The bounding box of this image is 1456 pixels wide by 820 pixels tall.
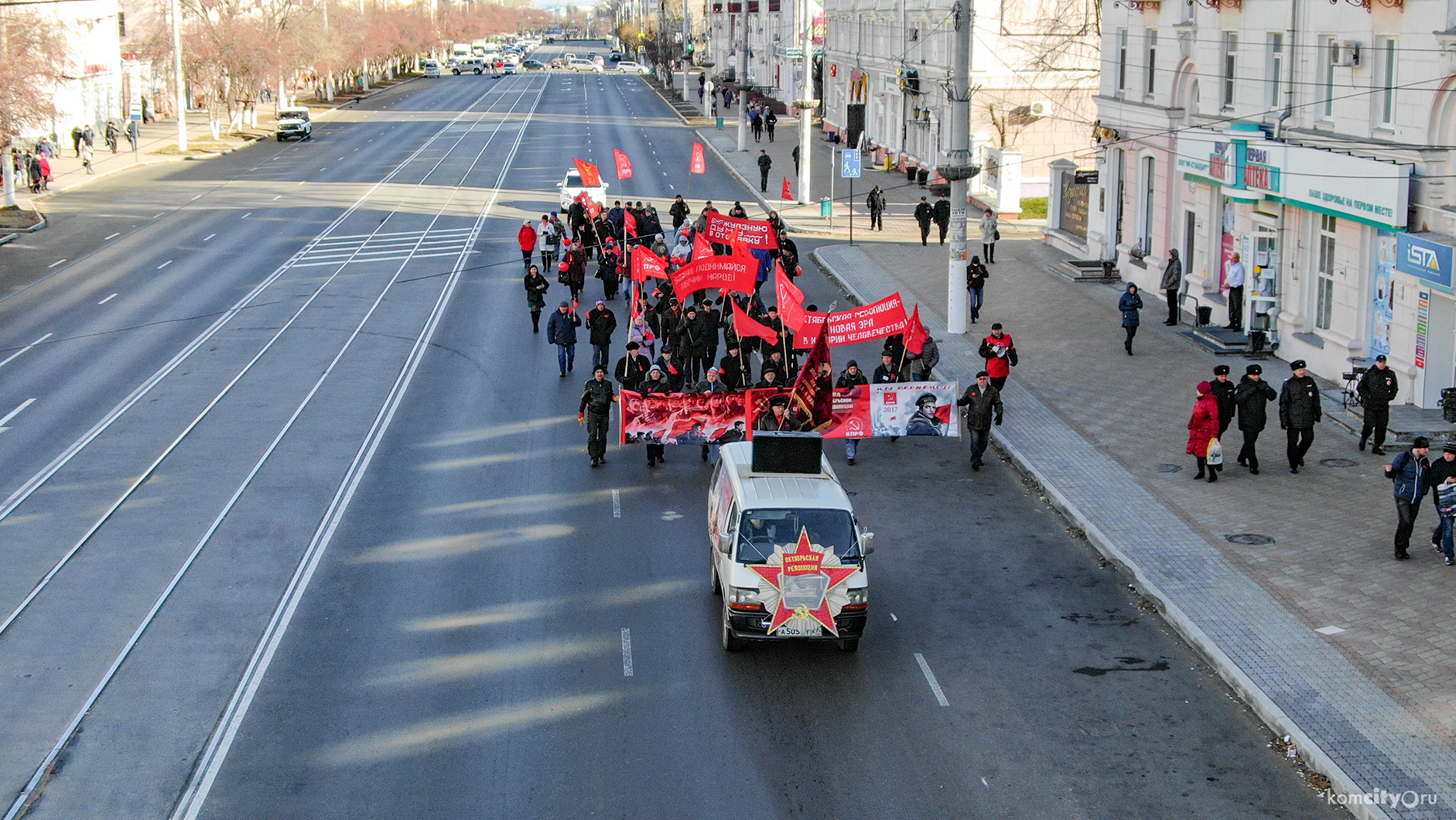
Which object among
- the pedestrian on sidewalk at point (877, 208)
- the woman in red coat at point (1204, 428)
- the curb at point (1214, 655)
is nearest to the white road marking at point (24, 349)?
the curb at point (1214, 655)

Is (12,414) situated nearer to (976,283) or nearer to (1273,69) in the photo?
(976,283)

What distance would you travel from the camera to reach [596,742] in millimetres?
12891

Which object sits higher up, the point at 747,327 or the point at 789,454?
the point at 747,327

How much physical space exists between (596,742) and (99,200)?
48.2m

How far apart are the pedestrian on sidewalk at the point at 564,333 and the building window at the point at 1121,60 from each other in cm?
1741

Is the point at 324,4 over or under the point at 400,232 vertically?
over

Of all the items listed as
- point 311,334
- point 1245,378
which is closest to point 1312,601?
point 1245,378

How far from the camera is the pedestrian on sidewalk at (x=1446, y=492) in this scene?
16.6 meters

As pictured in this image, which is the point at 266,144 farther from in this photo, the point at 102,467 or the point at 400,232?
the point at 102,467

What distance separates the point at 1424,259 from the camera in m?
22.0

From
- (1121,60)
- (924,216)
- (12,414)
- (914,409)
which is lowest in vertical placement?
(12,414)

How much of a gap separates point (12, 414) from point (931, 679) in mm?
17504

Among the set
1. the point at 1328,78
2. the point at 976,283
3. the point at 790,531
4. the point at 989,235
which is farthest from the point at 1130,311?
the point at 790,531

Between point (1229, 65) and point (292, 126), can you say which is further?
point (292, 126)
